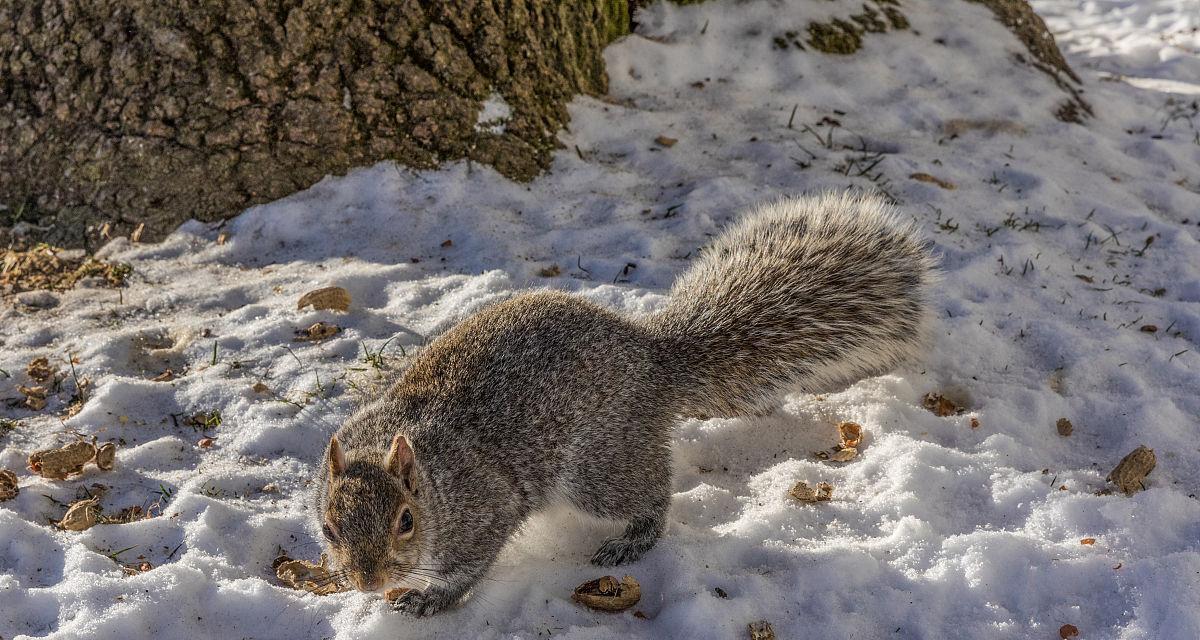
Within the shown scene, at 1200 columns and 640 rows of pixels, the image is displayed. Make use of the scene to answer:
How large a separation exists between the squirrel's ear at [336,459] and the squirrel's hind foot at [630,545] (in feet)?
2.82

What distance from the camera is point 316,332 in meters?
3.88

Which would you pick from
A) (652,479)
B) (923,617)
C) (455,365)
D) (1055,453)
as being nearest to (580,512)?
(652,479)

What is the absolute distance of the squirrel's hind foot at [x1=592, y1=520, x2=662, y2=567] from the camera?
2.95 metres

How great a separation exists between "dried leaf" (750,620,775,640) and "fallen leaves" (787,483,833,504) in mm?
639

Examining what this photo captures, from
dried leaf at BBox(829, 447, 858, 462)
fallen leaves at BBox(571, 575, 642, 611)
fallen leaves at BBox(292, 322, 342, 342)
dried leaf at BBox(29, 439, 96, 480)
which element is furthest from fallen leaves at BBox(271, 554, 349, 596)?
dried leaf at BBox(829, 447, 858, 462)

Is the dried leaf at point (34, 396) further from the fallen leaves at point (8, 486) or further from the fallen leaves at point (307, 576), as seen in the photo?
the fallen leaves at point (307, 576)

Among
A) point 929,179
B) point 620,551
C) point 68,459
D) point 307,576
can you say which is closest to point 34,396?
point 68,459

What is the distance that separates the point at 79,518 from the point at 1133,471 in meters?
3.43

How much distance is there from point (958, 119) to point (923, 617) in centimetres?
395

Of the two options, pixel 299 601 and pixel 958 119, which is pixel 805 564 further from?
pixel 958 119

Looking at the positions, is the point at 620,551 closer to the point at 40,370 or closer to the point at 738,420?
the point at 738,420

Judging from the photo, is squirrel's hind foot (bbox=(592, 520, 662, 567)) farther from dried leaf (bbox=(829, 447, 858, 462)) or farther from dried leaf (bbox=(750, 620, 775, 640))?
dried leaf (bbox=(829, 447, 858, 462))

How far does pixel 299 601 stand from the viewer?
2.71 m

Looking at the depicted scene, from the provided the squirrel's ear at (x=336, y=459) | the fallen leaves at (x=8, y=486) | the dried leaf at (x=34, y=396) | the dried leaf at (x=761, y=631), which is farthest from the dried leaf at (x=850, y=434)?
the dried leaf at (x=34, y=396)
